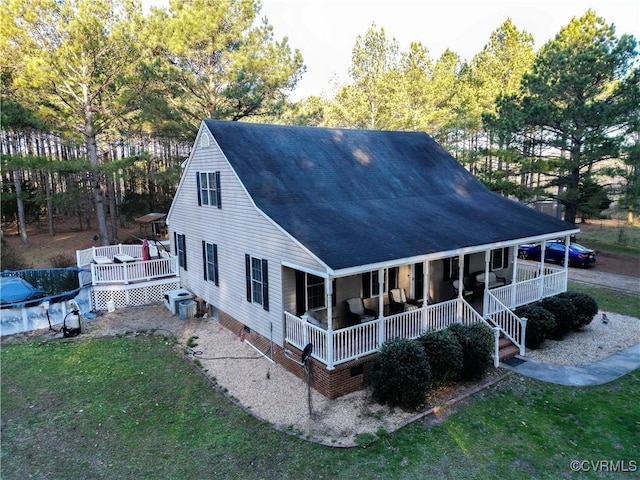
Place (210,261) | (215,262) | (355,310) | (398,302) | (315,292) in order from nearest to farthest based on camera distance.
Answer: (315,292) < (355,310) < (398,302) < (215,262) < (210,261)

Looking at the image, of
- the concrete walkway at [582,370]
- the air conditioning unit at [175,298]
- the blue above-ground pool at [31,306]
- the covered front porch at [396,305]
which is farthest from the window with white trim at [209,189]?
the concrete walkway at [582,370]

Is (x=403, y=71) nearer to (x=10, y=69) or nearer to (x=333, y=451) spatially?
(x=10, y=69)

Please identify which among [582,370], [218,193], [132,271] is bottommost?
[582,370]

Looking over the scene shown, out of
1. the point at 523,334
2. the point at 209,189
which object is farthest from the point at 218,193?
the point at 523,334

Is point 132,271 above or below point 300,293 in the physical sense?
below

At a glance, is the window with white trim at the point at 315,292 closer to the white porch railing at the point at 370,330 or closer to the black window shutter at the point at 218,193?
the white porch railing at the point at 370,330

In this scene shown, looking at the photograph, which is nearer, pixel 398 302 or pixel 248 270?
pixel 248 270

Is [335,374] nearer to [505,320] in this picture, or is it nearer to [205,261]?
[505,320]

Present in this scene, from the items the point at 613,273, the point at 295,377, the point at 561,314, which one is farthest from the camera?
the point at 613,273
